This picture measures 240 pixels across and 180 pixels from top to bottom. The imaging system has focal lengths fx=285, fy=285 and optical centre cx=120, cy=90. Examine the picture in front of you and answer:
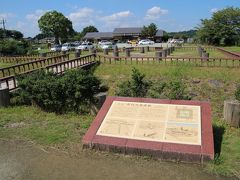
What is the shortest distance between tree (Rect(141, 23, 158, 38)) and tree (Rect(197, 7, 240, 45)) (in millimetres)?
31269

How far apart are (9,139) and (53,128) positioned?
3.04 ft

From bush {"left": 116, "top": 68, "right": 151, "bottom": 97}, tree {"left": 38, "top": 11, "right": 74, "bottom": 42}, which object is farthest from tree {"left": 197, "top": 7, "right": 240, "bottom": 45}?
bush {"left": 116, "top": 68, "right": 151, "bottom": 97}

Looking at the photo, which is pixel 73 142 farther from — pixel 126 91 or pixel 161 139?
pixel 126 91

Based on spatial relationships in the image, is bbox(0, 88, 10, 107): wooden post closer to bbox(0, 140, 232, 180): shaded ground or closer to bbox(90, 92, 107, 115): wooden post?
bbox(90, 92, 107, 115): wooden post

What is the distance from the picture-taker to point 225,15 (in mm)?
43844

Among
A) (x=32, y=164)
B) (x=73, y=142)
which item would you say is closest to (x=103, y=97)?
(x=73, y=142)

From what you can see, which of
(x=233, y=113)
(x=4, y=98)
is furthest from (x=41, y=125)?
(x=233, y=113)

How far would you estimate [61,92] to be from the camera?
7.61 metres

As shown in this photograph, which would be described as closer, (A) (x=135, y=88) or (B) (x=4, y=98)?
(A) (x=135, y=88)

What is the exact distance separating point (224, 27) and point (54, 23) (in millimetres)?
36402

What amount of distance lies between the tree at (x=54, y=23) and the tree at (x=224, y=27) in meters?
32.3

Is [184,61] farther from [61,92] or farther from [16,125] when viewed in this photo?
[16,125]

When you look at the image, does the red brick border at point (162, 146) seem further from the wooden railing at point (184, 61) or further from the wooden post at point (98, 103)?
the wooden railing at point (184, 61)

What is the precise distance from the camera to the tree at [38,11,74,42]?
62688 mm
